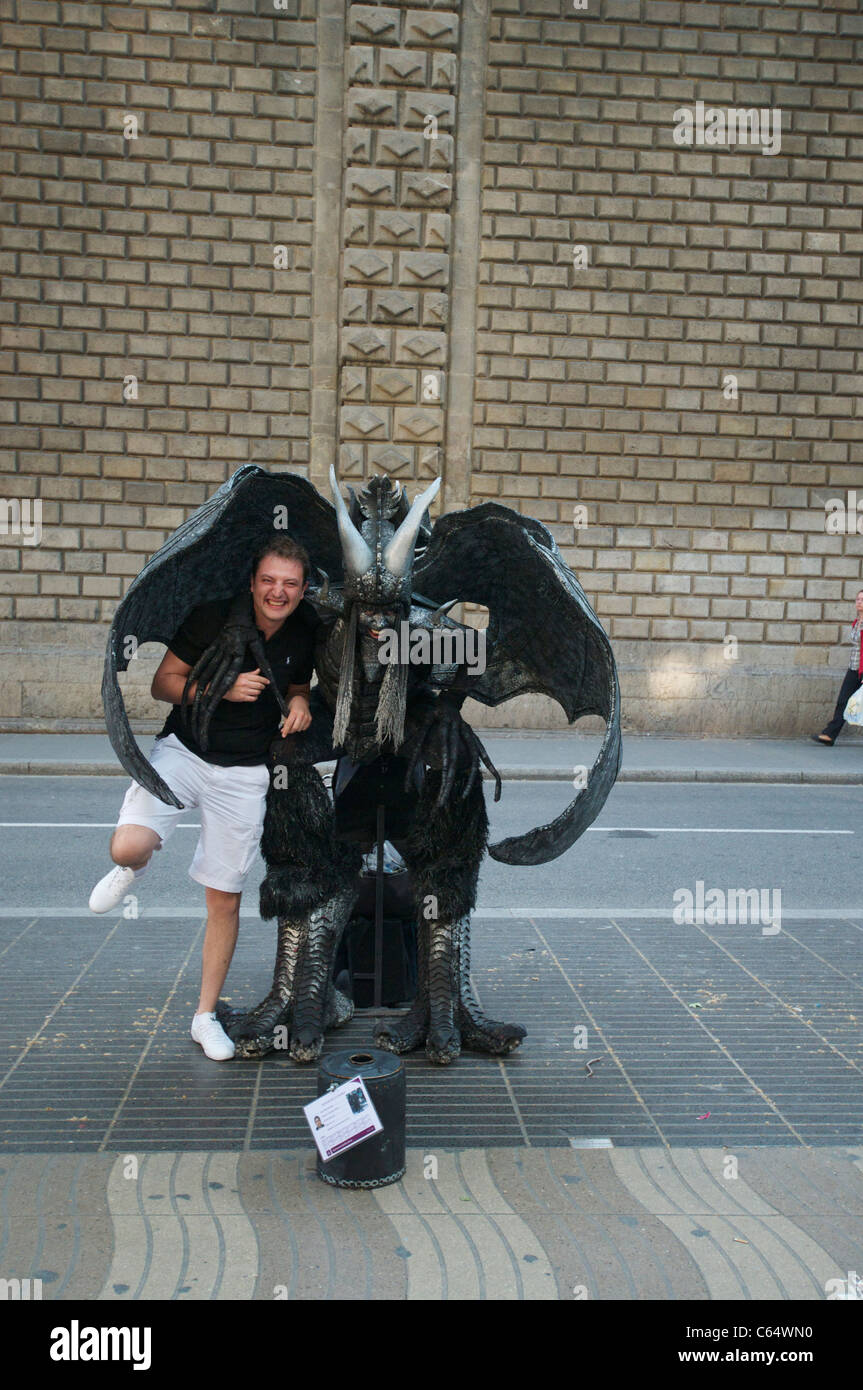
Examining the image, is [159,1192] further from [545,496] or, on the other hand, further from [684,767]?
[545,496]

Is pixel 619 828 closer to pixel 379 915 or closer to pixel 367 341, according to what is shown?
pixel 379 915

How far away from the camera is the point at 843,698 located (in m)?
14.7

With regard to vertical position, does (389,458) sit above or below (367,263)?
below

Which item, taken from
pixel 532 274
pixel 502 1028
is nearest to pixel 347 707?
pixel 502 1028

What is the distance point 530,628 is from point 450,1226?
7.48 ft

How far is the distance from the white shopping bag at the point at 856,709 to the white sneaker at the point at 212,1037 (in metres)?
10.8

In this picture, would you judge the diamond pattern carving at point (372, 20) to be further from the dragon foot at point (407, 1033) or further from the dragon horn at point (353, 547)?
the dragon foot at point (407, 1033)

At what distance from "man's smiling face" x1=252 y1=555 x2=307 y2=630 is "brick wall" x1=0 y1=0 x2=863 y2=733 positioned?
32.8ft

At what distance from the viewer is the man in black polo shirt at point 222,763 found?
4.55 metres

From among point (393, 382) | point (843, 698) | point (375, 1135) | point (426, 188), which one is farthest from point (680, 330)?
point (375, 1135)

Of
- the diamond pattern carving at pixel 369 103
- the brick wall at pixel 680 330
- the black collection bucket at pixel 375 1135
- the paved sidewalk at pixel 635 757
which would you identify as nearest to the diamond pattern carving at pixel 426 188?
the brick wall at pixel 680 330

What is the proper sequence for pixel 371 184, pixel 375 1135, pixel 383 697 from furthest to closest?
pixel 371 184 → pixel 383 697 → pixel 375 1135

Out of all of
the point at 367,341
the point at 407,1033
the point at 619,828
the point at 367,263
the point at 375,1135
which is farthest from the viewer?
the point at 367,341

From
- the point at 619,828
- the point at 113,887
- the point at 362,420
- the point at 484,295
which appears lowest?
the point at 619,828
